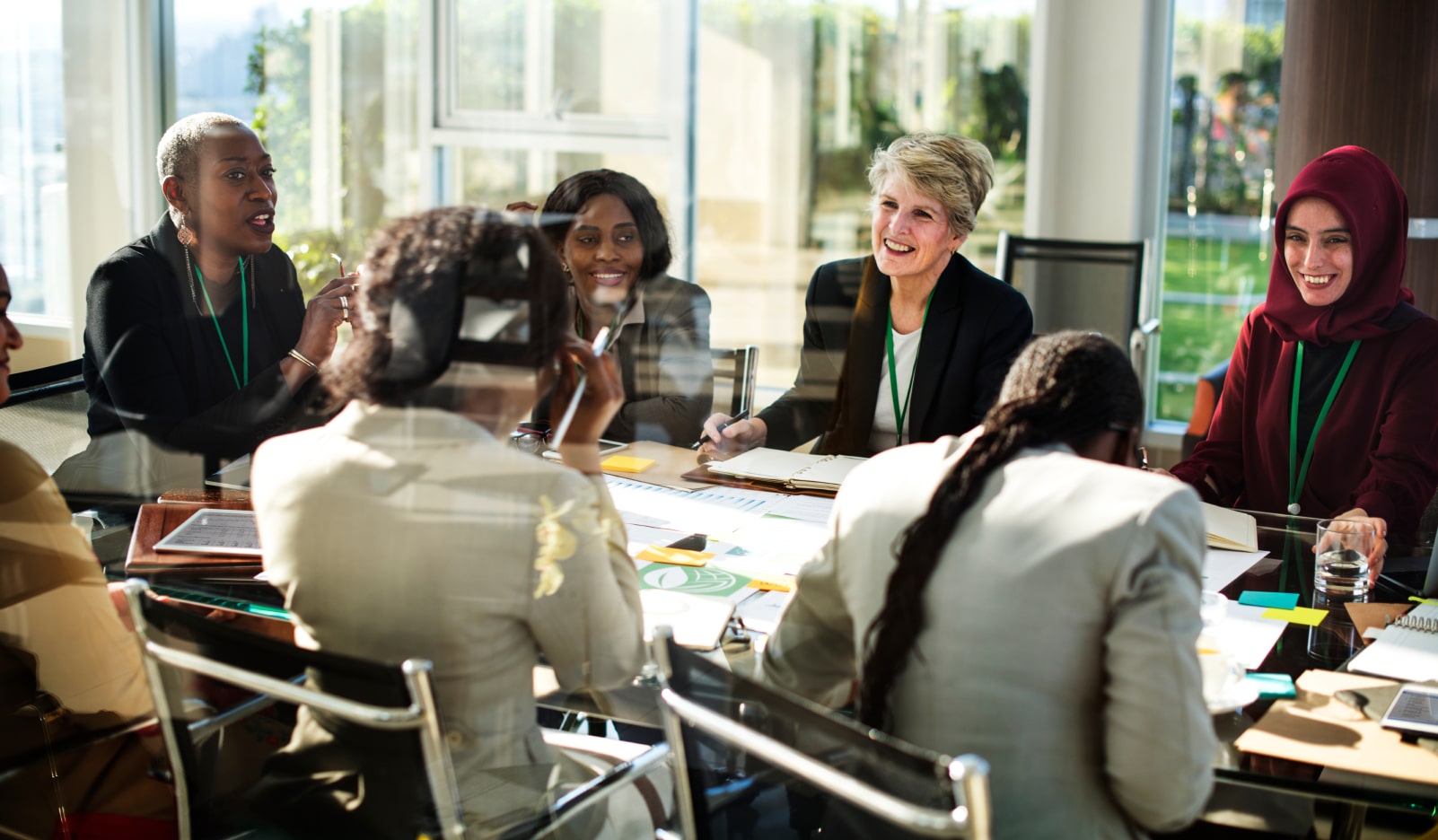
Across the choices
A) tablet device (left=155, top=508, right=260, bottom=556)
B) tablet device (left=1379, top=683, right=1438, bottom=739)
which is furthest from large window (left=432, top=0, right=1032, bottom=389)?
tablet device (left=1379, top=683, right=1438, bottom=739)

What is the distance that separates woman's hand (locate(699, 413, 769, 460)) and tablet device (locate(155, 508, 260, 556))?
77cm

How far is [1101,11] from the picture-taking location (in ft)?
14.7

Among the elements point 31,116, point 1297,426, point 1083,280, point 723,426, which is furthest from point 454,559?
point 1083,280

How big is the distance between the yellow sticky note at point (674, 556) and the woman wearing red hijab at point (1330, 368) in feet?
3.78

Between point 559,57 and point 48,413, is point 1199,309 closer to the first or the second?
point 559,57

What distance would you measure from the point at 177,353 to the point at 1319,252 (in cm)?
213

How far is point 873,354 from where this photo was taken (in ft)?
7.08

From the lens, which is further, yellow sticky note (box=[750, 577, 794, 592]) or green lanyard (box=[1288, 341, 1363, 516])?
green lanyard (box=[1288, 341, 1363, 516])

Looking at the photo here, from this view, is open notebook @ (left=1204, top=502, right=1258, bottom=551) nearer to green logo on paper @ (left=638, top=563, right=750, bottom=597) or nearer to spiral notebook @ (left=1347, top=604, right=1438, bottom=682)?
spiral notebook @ (left=1347, top=604, right=1438, bottom=682)

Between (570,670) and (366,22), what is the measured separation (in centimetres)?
117

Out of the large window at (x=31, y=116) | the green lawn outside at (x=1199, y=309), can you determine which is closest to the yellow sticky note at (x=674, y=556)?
the large window at (x=31, y=116)

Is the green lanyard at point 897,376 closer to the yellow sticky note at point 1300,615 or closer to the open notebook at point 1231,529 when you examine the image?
the open notebook at point 1231,529

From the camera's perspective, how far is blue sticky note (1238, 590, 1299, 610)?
1727 millimetres

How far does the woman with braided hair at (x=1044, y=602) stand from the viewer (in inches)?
46.1
